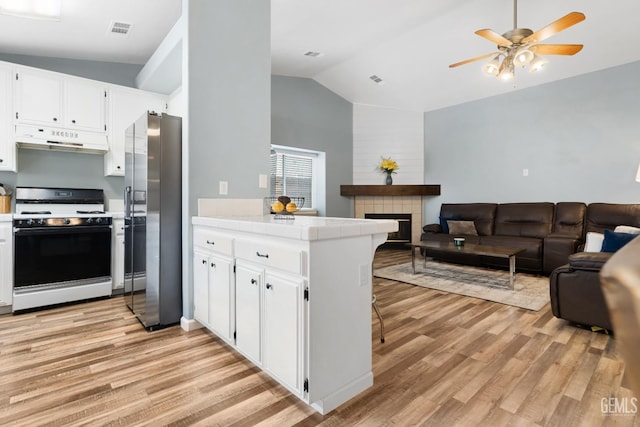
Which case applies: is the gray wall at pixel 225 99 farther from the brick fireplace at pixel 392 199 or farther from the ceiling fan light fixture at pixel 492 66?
the brick fireplace at pixel 392 199

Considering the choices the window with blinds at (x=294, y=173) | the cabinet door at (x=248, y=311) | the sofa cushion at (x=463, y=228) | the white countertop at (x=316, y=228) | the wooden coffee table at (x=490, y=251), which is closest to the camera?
the white countertop at (x=316, y=228)

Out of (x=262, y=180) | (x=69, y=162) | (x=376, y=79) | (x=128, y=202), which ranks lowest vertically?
(x=128, y=202)

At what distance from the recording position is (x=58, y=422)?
156 centimetres

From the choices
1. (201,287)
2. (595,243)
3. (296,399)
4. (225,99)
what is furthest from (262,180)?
(595,243)

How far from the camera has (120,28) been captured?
329 cm

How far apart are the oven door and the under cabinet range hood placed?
0.95m

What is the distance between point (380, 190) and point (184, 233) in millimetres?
4657

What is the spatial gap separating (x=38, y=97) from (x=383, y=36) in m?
4.17

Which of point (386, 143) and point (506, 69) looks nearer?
point (506, 69)

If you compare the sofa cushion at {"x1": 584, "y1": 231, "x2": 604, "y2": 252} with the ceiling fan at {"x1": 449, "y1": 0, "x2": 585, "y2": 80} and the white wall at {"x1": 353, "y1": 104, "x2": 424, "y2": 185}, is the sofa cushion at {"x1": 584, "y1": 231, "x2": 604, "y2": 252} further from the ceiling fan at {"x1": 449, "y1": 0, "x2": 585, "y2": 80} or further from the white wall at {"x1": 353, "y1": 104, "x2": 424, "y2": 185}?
the white wall at {"x1": 353, "y1": 104, "x2": 424, "y2": 185}

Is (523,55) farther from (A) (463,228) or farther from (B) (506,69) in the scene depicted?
(A) (463,228)

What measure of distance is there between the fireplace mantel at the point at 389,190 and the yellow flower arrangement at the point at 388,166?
335 mm

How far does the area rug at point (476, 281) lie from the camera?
343 centimetres

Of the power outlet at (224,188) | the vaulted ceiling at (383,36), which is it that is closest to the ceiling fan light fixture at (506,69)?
the vaulted ceiling at (383,36)
